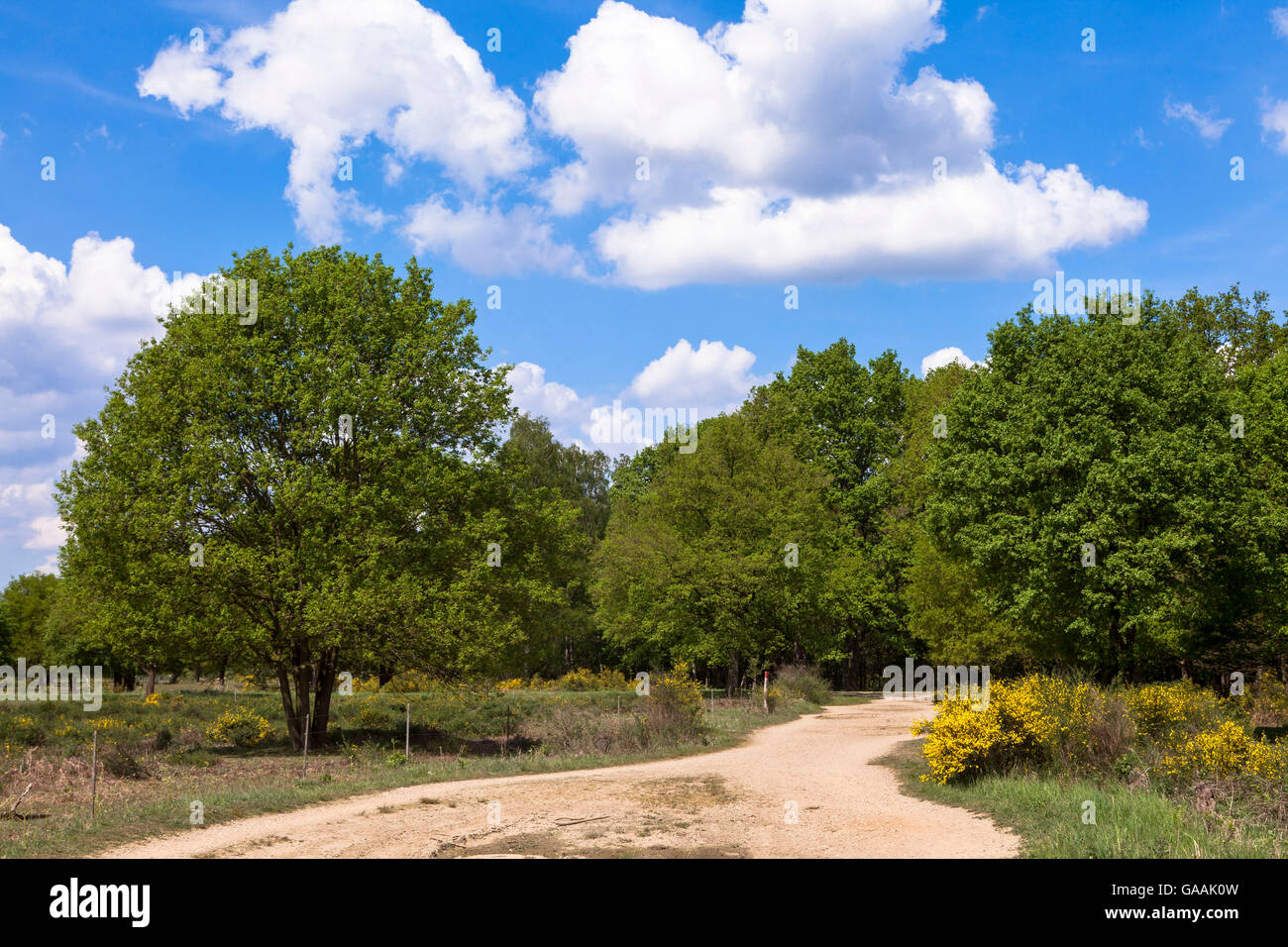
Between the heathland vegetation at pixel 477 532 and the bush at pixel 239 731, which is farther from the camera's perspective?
the bush at pixel 239 731

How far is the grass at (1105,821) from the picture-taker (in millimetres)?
11227

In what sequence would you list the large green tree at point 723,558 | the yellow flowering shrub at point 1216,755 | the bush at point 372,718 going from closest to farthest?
the yellow flowering shrub at point 1216,755
the bush at point 372,718
the large green tree at point 723,558

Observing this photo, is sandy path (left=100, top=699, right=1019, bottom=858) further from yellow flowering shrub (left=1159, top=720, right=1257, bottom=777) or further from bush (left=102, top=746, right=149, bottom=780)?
bush (left=102, top=746, right=149, bottom=780)

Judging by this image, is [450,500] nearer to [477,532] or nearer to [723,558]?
[477,532]

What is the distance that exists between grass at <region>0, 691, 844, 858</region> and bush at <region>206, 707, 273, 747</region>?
0.51 metres

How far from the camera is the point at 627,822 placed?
14289 millimetres

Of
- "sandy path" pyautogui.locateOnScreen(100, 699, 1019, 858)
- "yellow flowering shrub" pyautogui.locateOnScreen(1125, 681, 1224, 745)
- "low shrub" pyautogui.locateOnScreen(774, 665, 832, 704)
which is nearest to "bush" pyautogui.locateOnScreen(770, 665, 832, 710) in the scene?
"low shrub" pyautogui.locateOnScreen(774, 665, 832, 704)

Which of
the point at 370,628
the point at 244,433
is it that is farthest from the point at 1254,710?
the point at 244,433

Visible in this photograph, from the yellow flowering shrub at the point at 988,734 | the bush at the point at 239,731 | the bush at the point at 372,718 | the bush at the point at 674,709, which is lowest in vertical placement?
the bush at the point at 372,718

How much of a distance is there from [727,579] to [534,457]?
88.8 feet

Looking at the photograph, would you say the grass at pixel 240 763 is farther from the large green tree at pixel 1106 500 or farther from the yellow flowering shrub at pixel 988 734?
the large green tree at pixel 1106 500

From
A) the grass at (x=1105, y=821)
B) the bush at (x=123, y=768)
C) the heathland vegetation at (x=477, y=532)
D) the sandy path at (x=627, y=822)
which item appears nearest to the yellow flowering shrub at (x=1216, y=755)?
the heathland vegetation at (x=477, y=532)

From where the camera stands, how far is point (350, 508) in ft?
81.1

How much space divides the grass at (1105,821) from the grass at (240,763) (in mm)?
9348
